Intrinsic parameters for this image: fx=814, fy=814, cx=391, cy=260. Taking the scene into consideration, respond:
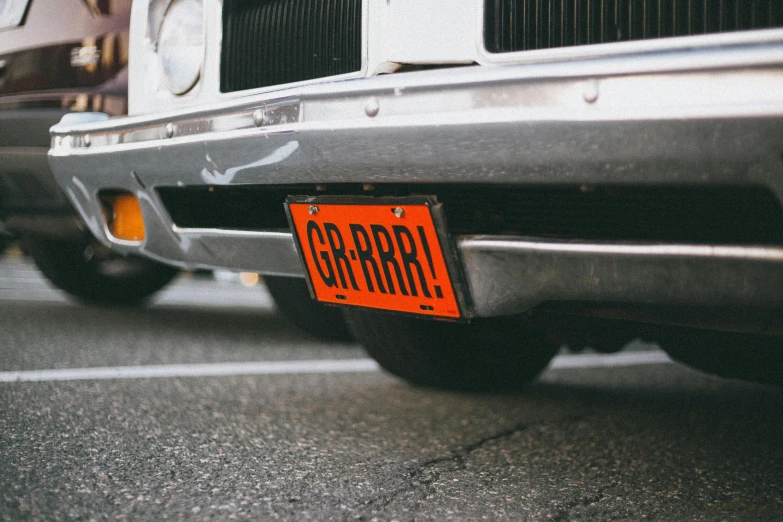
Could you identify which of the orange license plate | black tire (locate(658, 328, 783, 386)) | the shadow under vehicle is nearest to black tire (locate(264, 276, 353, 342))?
the shadow under vehicle

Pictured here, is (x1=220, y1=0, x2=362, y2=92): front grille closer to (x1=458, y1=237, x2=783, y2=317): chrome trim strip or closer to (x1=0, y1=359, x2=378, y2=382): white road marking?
(x1=458, y1=237, x2=783, y2=317): chrome trim strip

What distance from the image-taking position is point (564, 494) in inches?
56.0

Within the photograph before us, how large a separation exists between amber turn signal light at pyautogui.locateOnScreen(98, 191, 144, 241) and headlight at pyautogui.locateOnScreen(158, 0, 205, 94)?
36 centimetres

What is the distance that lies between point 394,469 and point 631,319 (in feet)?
1.68

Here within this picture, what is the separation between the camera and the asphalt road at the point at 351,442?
1.32 meters

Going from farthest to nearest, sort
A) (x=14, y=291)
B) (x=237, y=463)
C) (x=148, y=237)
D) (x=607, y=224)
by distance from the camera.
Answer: (x=14, y=291)
(x=148, y=237)
(x=237, y=463)
(x=607, y=224)

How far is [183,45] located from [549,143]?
1008mm

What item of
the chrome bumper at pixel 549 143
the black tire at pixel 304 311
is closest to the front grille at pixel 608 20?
the chrome bumper at pixel 549 143

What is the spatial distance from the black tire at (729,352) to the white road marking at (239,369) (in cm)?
113

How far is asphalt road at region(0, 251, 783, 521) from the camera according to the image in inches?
52.1

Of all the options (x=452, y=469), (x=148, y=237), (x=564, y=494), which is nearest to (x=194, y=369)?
(x=148, y=237)

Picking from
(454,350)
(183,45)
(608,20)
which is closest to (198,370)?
(454,350)

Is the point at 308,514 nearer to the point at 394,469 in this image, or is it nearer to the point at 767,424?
the point at 394,469

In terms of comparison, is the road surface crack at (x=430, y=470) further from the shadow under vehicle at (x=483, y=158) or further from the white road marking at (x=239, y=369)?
the white road marking at (x=239, y=369)
